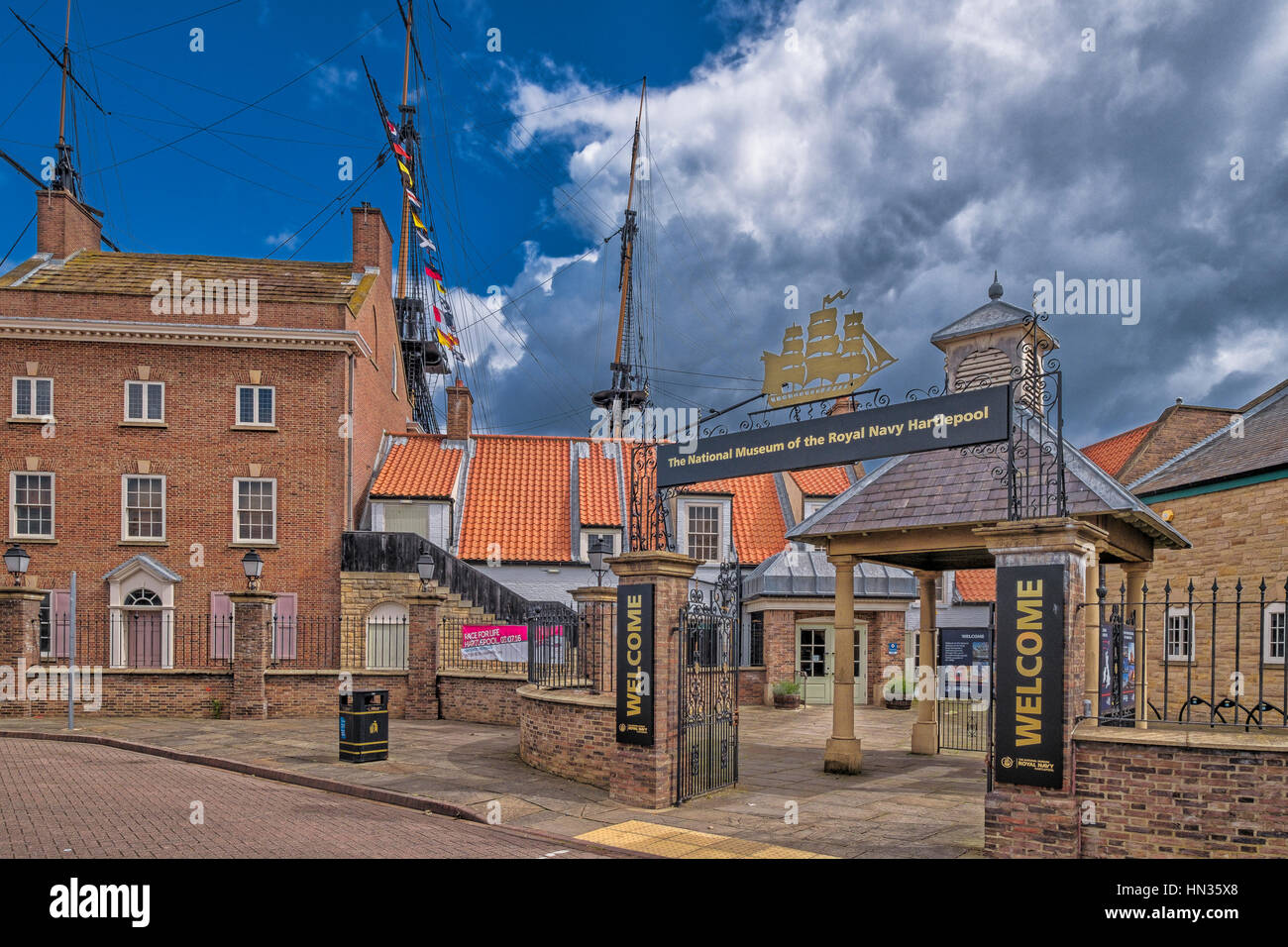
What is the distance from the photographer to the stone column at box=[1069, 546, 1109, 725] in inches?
370

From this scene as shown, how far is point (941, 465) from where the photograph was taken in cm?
1537

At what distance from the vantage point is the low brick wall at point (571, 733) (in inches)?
531

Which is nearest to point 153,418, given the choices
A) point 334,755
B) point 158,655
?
point 158,655

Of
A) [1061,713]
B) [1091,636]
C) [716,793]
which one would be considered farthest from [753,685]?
[1061,713]

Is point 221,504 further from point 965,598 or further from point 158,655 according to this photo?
point 965,598

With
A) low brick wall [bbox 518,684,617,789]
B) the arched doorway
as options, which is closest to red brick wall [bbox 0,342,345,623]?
the arched doorway

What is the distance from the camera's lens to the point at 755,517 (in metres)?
32.9

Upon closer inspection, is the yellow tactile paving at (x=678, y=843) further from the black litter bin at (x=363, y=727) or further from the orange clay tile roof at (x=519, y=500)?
the orange clay tile roof at (x=519, y=500)

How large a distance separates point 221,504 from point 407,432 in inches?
366

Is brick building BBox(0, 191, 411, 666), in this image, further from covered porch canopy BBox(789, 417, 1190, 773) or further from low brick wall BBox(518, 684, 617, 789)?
covered porch canopy BBox(789, 417, 1190, 773)

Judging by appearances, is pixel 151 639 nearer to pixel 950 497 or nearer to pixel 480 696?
pixel 480 696

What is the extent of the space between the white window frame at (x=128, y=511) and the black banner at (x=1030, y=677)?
78.8 feet

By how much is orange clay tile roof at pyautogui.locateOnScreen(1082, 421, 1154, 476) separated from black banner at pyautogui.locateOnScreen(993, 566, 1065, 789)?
1025 inches

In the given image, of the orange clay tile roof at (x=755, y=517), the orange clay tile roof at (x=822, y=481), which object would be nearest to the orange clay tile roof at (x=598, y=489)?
the orange clay tile roof at (x=755, y=517)
